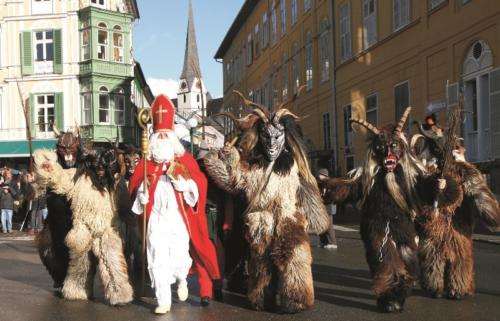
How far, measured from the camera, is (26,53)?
32.5 metres

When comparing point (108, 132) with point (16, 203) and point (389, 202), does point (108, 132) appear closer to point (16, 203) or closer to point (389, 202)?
point (16, 203)

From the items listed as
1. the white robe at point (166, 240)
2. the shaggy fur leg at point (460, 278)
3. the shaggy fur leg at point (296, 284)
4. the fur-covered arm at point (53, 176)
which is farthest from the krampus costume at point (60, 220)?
the shaggy fur leg at point (460, 278)

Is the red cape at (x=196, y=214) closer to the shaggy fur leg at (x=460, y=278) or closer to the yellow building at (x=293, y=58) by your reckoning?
the shaggy fur leg at (x=460, y=278)

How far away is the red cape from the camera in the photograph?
6.35 m

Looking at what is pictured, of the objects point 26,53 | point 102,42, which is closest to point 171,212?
point 26,53

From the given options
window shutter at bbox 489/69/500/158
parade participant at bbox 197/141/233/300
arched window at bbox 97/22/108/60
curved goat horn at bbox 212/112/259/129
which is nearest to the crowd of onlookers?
parade participant at bbox 197/141/233/300

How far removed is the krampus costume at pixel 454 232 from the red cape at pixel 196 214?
88.5 inches

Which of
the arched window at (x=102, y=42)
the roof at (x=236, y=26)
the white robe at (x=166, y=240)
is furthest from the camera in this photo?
the roof at (x=236, y=26)

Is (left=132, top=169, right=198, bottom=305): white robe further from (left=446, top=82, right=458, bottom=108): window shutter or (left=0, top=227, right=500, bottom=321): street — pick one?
(left=446, top=82, right=458, bottom=108): window shutter

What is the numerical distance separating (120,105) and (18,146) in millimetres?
5847

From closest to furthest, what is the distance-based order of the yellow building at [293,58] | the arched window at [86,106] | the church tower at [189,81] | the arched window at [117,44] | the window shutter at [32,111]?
the yellow building at [293,58] → the window shutter at [32,111] → the arched window at [86,106] → the arched window at [117,44] → the church tower at [189,81]

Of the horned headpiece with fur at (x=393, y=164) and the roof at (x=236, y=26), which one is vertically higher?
the roof at (x=236, y=26)

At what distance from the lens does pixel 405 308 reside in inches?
241

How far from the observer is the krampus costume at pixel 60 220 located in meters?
6.76
